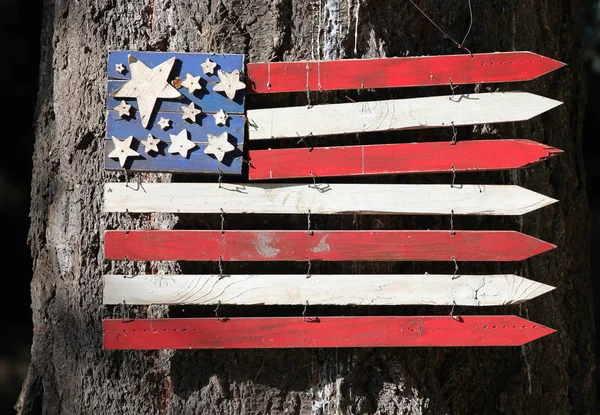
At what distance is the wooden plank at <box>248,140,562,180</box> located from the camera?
238cm

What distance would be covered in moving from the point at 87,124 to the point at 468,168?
1.21 meters

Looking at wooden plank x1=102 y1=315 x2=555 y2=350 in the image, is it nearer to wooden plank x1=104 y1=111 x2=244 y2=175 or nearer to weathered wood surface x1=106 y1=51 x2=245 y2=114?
wooden plank x1=104 y1=111 x2=244 y2=175

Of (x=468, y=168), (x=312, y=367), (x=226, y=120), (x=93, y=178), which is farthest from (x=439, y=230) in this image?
(x=93, y=178)

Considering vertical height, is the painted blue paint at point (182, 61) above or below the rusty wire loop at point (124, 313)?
Result: above

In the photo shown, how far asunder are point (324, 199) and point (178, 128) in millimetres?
487

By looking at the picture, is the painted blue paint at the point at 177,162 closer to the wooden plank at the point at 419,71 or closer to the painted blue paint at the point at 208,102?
the painted blue paint at the point at 208,102

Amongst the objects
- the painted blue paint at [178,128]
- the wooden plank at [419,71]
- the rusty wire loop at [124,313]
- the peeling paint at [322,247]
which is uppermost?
the wooden plank at [419,71]

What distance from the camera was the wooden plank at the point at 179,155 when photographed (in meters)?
2.40

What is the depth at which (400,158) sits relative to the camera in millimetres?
2396

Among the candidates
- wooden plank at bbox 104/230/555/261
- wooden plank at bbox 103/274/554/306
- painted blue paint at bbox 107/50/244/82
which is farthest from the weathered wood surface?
wooden plank at bbox 103/274/554/306

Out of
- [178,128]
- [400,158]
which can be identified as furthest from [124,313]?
[400,158]

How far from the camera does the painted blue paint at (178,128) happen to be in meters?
2.42

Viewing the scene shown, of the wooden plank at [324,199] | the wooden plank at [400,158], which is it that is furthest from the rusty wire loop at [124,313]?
the wooden plank at [400,158]

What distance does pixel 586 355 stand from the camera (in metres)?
2.88
